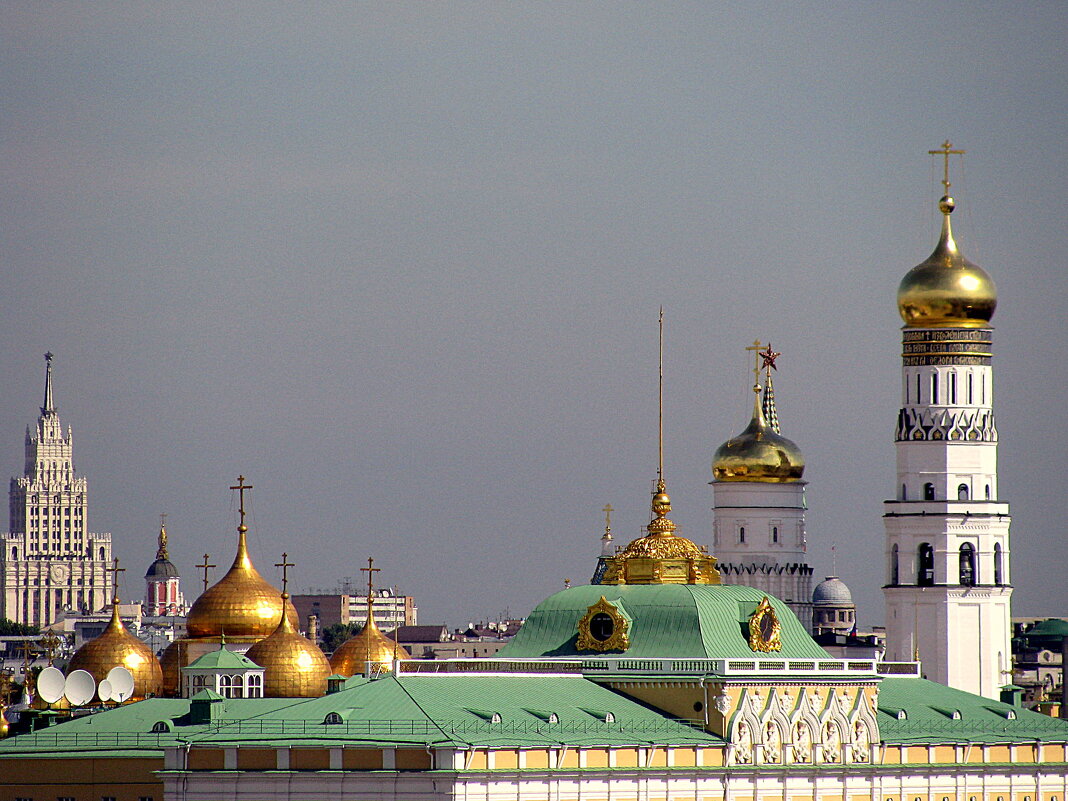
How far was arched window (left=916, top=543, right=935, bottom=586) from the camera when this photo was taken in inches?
5354

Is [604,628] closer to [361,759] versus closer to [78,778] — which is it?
[361,759]

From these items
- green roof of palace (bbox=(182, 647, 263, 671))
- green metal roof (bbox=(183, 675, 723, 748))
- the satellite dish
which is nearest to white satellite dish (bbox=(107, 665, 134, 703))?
the satellite dish

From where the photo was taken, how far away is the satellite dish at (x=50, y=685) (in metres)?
104

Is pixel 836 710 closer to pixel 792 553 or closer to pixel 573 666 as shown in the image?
pixel 573 666

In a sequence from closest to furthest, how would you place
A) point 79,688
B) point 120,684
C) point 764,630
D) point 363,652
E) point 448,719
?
1. point 448,719
2. point 764,630
3. point 79,688
4. point 120,684
5. point 363,652

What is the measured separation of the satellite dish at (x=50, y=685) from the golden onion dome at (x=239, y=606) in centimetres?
876

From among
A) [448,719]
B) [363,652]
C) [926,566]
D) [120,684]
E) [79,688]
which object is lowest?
[448,719]

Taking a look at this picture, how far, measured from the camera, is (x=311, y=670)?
345 feet

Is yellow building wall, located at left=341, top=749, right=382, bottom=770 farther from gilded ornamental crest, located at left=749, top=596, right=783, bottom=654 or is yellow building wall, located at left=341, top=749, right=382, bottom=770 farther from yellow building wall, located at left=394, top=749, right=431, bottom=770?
gilded ornamental crest, located at left=749, top=596, right=783, bottom=654

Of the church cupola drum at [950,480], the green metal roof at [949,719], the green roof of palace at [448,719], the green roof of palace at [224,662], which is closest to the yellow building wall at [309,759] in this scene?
the green roof of palace at [448,719]

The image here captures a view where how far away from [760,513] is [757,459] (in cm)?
256

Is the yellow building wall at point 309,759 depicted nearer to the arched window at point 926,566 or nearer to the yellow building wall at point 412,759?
the yellow building wall at point 412,759

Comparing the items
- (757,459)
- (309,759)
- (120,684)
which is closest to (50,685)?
(120,684)

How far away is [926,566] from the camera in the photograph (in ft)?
447
